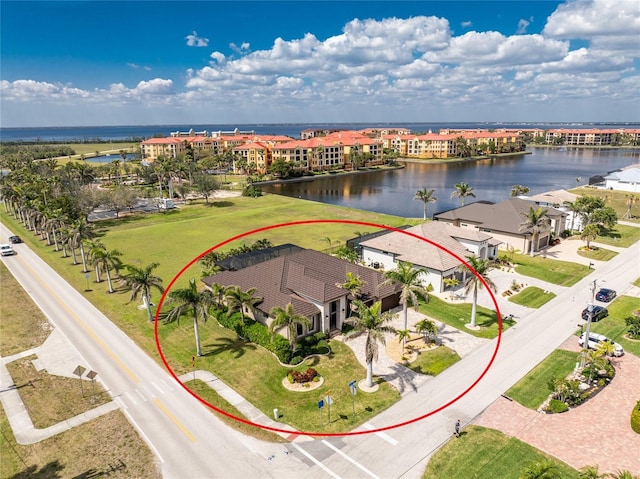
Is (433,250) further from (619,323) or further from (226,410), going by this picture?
(226,410)

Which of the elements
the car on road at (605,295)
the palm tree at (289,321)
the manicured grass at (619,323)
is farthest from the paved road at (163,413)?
the car on road at (605,295)

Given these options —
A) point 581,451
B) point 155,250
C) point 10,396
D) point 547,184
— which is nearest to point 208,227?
point 155,250

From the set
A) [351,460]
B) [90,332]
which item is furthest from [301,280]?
[90,332]

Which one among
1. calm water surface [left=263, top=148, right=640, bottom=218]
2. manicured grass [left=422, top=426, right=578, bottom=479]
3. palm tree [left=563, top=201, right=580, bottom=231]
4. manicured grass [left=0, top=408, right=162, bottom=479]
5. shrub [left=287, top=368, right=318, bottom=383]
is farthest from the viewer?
calm water surface [left=263, top=148, right=640, bottom=218]

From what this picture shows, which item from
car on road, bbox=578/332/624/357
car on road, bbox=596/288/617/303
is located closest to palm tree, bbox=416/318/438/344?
car on road, bbox=578/332/624/357

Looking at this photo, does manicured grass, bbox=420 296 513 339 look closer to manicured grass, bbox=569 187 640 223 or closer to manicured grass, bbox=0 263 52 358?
manicured grass, bbox=0 263 52 358

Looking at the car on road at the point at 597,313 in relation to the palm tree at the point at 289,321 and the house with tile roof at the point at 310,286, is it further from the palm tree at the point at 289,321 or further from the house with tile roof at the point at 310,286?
the palm tree at the point at 289,321
